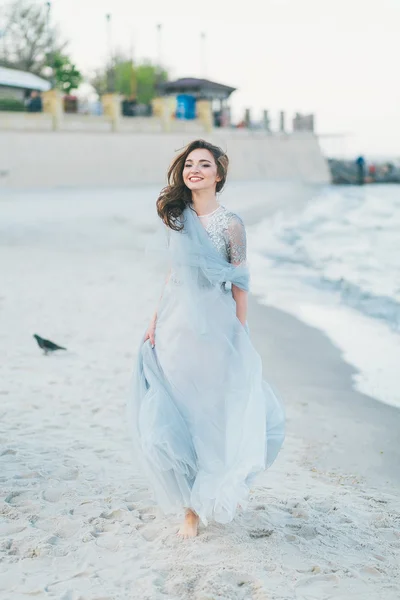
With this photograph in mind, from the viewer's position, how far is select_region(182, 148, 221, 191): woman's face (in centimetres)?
359

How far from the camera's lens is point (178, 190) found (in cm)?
366

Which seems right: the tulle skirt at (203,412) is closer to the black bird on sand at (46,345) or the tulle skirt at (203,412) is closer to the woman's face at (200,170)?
the woman's face at (200,170)

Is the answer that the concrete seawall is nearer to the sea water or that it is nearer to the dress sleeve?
the sea water

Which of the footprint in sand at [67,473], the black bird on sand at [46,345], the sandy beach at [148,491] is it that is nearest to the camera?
the sandy beach at [148,491]

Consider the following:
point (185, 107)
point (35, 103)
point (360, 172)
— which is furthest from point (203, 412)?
point (360, 172)

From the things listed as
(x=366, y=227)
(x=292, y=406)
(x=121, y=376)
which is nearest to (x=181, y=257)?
(x=292, y=406)

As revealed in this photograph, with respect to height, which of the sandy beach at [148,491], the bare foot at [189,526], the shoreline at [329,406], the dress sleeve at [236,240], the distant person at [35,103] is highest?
the distant person at [35,103]

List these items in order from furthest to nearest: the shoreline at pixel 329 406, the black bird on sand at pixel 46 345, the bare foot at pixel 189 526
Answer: the black bird on sand at pixel 46 345 → the shoreline at pixel 329 406 → the bare foot at pixel 189 526

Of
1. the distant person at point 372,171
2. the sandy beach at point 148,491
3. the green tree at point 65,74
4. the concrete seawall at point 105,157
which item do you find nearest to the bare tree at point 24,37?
the green tree at point 65,74

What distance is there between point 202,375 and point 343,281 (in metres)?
10.1

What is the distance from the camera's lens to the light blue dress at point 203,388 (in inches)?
135

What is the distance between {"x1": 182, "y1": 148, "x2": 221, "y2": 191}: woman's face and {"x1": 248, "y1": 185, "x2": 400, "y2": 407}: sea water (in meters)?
3.26

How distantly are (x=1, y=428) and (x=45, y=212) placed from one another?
15660mm

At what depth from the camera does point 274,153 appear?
154ft
